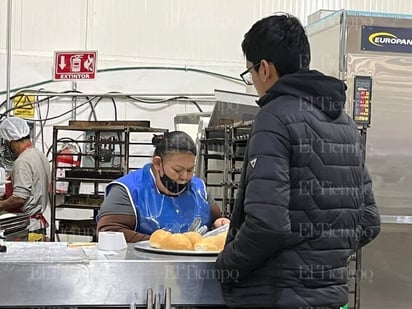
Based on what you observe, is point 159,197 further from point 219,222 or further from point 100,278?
point 100,278

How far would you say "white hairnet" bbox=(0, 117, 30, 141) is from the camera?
403 cm

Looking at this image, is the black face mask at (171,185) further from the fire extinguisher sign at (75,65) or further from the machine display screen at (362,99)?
the fire extinguisher sign at (75,65)

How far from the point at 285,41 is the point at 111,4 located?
361 centimetres

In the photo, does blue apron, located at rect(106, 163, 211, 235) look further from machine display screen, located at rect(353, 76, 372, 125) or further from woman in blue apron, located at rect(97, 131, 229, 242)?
machine display screen, located at rect(353, 76, 372, 125)

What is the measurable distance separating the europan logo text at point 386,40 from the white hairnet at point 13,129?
7.99ft

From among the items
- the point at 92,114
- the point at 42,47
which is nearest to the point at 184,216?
the point at 92,114

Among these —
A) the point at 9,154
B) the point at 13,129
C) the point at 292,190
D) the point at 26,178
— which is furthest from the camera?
the point at 9,154

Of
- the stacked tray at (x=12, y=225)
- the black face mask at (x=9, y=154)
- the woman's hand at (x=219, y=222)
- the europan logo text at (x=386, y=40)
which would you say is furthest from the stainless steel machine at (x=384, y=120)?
the black face mask at (x=9, y=154)

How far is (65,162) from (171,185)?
2.29 m

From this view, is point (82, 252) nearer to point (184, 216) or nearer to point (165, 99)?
point (184, 216)

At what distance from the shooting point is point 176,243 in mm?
1638

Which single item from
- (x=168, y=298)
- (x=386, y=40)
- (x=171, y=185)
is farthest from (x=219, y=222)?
(x=386, y=40)

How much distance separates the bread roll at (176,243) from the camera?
1632 millimetres

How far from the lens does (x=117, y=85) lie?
15.8ft
